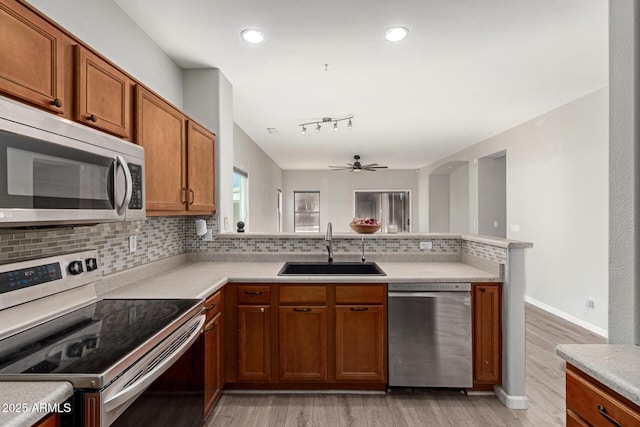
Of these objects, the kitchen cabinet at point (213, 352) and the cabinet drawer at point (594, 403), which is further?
the kitchen cabinet at point (213, 352)

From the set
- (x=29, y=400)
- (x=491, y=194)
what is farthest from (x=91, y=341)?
(x=491, y=194)

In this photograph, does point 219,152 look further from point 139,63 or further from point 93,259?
point 93,259

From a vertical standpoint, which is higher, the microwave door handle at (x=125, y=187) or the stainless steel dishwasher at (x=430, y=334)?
the microwave door handle at (x=125, y=187)

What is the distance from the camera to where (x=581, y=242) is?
12.3 feet

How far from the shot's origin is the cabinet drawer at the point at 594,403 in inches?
36.9

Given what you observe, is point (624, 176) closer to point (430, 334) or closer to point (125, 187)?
point (430, 334)

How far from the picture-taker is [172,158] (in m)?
2.14

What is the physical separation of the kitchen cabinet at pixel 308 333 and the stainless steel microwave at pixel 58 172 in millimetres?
1111

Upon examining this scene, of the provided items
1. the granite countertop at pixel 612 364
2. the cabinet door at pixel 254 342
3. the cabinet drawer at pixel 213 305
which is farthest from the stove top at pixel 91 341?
the granite countertop at pixel 612 364

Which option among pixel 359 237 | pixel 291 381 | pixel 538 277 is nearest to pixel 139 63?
pixel 359 237

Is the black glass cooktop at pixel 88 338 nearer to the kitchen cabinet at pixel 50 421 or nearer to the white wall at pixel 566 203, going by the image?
the kitchen cabinet at pixel 50 421

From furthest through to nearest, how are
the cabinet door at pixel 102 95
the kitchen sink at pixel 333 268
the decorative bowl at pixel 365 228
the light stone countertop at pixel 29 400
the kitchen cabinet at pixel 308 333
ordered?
the decorative bowl at pixel 365 228
the kitchen sink at pixel 333 268
the kitchen cabinet at pixel 308 333
the cabinet door at pixel 102 95
the light stone countertop at pixel 29 400

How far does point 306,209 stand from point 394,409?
7982 millimetres

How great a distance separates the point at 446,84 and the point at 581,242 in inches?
95.6
